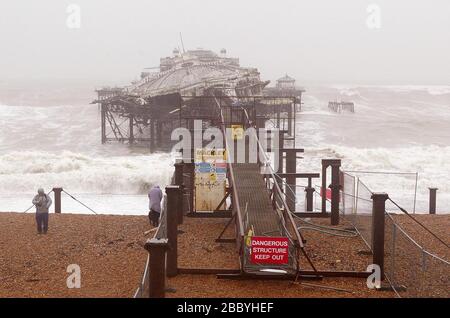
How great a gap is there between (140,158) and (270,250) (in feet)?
98.7

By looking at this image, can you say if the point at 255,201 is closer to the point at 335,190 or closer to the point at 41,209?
the point at 335,190

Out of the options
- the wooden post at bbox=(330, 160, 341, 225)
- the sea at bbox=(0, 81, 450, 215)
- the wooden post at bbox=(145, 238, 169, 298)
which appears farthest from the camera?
the sea at bbox=(0, 81, 450, 215)

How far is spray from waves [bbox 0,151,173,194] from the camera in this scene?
29453 mm

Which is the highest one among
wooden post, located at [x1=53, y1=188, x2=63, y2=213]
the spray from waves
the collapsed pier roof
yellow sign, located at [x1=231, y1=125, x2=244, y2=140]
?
the collapsed pier roof

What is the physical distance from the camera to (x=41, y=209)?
13398mm

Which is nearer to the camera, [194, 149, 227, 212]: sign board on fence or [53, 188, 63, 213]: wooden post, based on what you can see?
[194, 149, 227, 212]: sign board on fence

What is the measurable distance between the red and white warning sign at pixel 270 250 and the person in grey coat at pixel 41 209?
19.9 ft

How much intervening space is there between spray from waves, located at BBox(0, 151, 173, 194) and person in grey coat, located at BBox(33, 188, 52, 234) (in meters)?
15.3

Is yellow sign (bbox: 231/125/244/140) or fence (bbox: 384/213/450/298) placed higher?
yellow sign (bbox: 231/125/244/140)

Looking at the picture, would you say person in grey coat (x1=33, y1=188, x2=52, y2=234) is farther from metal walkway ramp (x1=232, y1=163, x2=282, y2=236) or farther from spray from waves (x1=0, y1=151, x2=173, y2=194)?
spray from waves (x1=0, y1=151, x2=173, y2=194)

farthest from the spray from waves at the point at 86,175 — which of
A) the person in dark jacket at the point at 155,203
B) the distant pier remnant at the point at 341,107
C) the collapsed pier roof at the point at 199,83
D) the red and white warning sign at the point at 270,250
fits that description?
the distant pier remnant at the point at 341,107

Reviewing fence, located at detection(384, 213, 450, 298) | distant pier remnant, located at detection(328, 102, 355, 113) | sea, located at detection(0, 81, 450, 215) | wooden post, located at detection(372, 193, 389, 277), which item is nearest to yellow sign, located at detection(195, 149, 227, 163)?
sea, located at detection(0, 81, 450, 215)

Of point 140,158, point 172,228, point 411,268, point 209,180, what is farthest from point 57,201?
point 140,158
